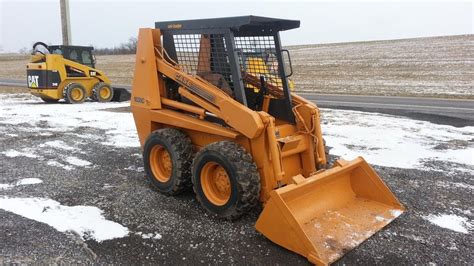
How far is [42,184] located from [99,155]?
1.67 meters

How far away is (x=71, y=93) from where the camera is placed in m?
15.0

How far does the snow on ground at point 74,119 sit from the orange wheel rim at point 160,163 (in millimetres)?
2692

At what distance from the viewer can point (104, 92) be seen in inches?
622

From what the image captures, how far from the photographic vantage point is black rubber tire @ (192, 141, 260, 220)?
4262 mm

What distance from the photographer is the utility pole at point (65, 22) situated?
1972cm

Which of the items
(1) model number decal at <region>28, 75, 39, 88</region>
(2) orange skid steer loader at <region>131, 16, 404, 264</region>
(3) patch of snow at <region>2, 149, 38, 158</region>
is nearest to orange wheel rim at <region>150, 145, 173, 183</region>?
(2) orange skid steer loader at <region>131, 16, 404, 264</region>

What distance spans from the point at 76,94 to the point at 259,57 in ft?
38.2

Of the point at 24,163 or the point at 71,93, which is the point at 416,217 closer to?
the point at 24,163

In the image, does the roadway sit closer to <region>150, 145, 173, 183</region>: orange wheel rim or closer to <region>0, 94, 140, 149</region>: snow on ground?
<region>0, 94, 140, 149</region>: snow on ground

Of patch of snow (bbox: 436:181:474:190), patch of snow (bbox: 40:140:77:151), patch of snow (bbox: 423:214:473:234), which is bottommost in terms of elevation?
patch of snow (bbox: 423:214:473:234)

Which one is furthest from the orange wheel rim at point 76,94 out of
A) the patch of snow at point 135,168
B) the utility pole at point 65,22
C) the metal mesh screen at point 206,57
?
the metal mesh screen at point 206,57

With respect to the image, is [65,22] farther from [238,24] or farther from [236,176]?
[236,176]

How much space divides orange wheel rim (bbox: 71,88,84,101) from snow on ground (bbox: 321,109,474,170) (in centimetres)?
896

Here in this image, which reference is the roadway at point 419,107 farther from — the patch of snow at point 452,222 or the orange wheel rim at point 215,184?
the orange wheel rim at point 215,184
